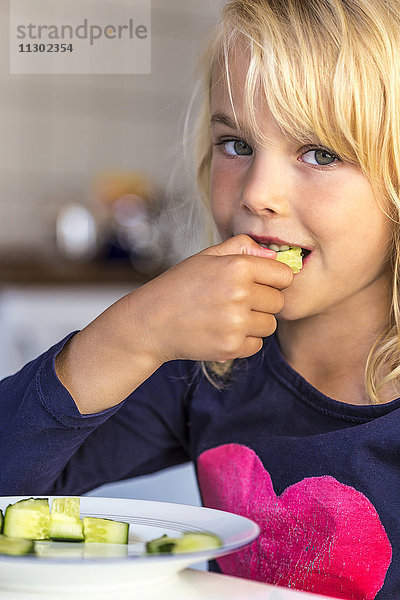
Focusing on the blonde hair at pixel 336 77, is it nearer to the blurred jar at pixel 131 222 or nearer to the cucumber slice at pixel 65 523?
the cucumber slice at pixel 65 523

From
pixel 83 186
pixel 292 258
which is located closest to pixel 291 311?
pixel 292 258

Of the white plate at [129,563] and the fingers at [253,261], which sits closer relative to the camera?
the white plate at [129,563]

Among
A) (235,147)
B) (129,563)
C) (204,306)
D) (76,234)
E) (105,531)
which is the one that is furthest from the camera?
(76,234)

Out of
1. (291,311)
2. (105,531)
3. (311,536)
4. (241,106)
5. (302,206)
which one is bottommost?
(311,536)

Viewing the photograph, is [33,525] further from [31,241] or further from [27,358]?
[31,241]

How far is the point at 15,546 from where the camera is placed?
60 cm

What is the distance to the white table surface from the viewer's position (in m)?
0.57

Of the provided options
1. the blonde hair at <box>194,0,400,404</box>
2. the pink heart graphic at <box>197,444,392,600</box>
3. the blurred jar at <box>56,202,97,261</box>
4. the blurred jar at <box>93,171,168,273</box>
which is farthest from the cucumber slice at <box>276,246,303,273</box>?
the blurred jar at <box>56,202,97,261</box>

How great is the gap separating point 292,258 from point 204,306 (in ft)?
0.59

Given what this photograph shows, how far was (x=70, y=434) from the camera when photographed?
872mm

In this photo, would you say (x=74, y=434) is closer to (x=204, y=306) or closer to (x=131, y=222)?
(x=204, y=306)

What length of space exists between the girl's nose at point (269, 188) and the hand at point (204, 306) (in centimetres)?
10

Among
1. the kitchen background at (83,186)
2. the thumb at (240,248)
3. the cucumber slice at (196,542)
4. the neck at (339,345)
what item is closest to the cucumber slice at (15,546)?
the cucumber slice at (196,542)

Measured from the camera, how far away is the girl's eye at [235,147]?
98 centimetres
